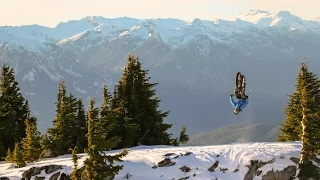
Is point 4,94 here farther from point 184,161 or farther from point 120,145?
point 184,161

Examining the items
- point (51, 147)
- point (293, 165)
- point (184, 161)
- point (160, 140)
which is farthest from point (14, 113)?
point (293, 165)

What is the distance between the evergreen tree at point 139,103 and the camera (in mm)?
41219

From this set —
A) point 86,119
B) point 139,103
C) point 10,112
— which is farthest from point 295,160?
point 10,112

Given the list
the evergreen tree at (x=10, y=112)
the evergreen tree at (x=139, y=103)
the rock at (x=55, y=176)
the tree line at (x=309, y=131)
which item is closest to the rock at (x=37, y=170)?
the rock at (x=55, y=176)

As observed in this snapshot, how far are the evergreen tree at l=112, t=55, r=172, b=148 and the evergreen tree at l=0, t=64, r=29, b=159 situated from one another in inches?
418

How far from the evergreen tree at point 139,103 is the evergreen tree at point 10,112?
1063 cm

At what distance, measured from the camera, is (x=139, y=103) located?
4134cm

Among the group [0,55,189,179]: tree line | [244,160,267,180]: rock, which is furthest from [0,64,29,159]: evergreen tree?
[244,160,267,180]: rock

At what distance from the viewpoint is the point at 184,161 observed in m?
27.6

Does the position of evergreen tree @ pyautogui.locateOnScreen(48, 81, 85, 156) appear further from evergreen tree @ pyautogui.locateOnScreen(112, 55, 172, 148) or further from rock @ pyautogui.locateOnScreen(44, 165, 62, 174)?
rock @ pyautogui.locateOnScreen(44, 165, 62, 174)

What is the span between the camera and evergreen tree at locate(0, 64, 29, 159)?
136 ft

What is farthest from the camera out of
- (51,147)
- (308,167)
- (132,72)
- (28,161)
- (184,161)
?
(132,72)

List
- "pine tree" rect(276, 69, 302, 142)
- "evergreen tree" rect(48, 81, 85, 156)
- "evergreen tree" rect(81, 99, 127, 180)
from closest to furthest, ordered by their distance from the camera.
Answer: "evergreen tree" rect(81, 99, 127, 180), "evergreen tree" rect(48, 81, 85, 156), "pine tree" rect(276, 69, 302, 142)

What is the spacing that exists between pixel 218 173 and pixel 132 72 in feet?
60.3
